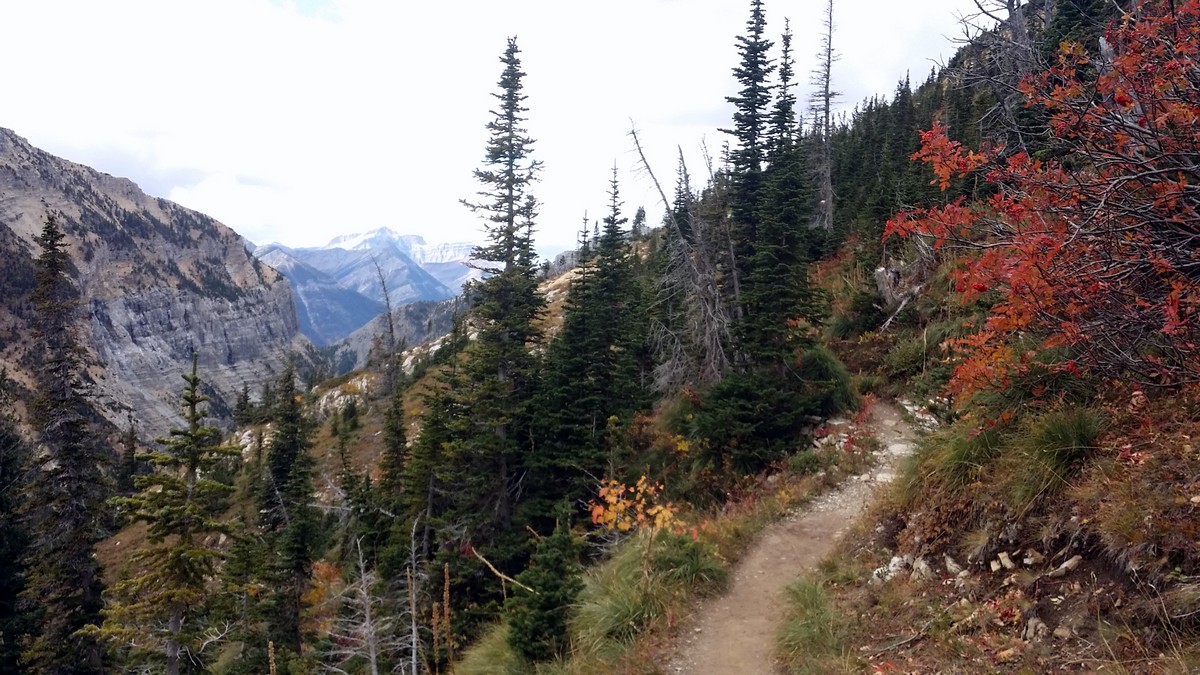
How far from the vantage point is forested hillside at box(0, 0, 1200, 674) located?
4152 mm

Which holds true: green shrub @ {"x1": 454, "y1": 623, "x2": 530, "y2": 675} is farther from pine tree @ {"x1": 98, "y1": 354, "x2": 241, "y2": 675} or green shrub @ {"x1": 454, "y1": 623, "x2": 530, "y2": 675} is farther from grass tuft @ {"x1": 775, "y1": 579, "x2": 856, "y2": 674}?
pine tree @ {"x1": 98, "y1": 354, "x2": 241, "y2": 675}

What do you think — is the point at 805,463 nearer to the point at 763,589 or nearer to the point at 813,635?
the point at 763,589

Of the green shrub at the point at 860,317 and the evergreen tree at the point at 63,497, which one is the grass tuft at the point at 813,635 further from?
the evergreen tree at the point at 63,497

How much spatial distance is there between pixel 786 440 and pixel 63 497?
72.6 ft

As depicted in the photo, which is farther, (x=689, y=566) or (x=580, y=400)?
(x=580, y=400)

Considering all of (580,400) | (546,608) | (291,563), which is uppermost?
(580,400)

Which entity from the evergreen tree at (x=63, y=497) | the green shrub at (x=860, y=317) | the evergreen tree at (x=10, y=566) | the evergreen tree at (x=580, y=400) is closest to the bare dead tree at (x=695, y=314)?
the evergreen tree at (x=580, y=400)

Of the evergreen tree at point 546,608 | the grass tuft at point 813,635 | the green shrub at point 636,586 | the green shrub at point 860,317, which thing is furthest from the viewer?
the green shrub at point 860,317

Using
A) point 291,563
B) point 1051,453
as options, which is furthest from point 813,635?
point 291,563

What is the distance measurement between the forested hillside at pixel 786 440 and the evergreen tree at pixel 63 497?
0.10 metres

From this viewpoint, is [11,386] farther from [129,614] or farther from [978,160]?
[978,160]

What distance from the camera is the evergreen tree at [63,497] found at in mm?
18453

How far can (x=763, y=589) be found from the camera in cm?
827

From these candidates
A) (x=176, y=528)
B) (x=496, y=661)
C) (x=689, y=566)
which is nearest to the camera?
(x=689, y=566)
